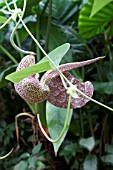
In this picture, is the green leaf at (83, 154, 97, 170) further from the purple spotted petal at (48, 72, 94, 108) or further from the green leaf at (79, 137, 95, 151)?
the purple spotted petal at (48, 72, 94, 108)

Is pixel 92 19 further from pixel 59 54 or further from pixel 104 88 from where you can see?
pixel 59 54

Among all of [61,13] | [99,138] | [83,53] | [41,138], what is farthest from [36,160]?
[61,13]

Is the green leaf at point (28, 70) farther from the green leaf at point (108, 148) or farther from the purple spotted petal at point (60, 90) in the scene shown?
the green leaf at point (108, 148)

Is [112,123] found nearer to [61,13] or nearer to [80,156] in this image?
[80,156]

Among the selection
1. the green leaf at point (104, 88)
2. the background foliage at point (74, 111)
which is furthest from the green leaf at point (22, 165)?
the green leaf at point (104, 88)

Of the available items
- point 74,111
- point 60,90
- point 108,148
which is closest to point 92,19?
point 74,111

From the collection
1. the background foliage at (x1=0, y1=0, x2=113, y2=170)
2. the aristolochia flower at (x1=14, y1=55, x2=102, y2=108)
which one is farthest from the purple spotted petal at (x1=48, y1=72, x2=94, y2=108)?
the background foliage at (x1=0, y1=0, x2=113, y2=170)
